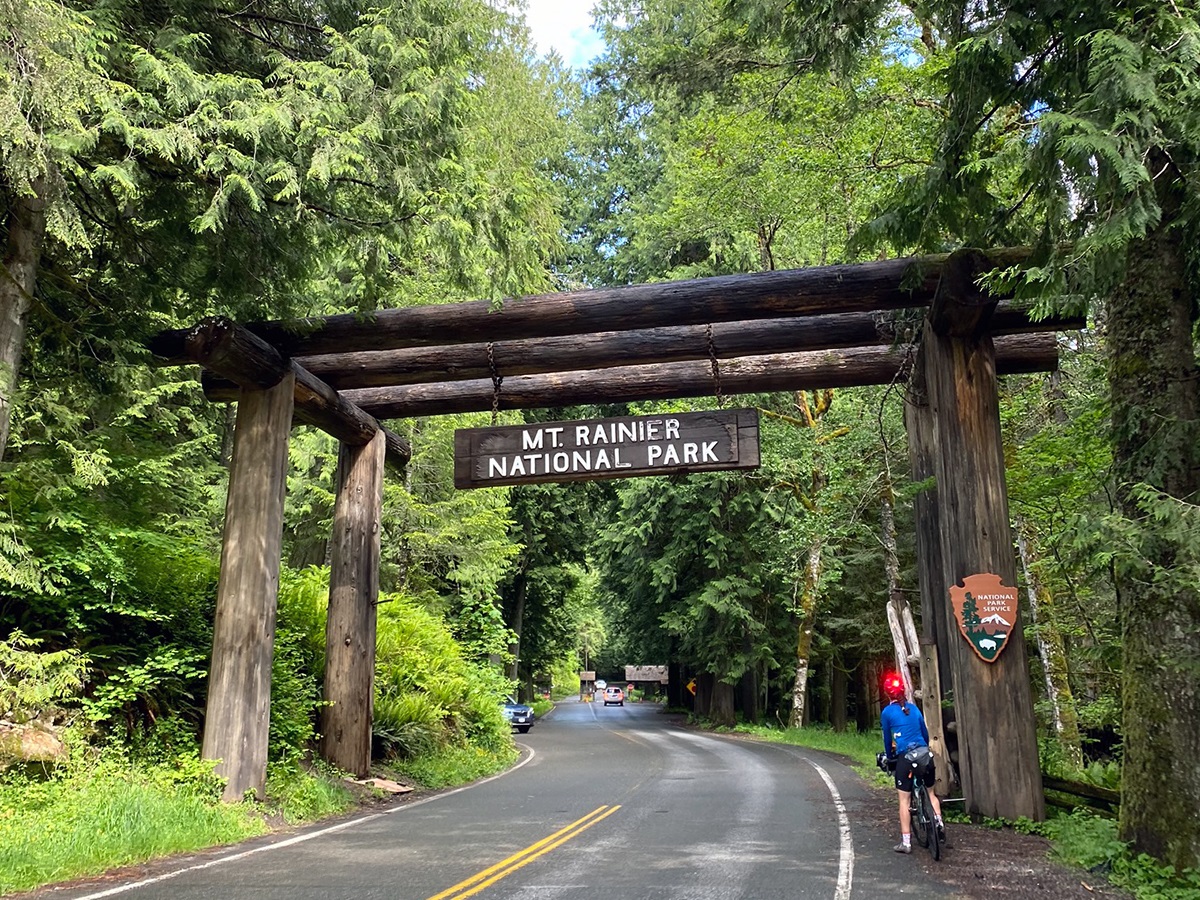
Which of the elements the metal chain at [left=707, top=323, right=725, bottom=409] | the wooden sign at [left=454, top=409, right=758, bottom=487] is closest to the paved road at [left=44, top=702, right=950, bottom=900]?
the wooden sign at [left=454, top=409, right=758, bottom=487]

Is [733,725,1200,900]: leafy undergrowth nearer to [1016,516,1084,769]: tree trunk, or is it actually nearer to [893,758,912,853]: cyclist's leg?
[893,758,912,853]: cyclist's leg

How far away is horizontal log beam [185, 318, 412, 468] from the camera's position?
9.30m

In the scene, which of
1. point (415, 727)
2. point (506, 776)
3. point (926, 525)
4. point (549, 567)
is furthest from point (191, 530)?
point (549, 567)

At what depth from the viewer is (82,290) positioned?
8703mm

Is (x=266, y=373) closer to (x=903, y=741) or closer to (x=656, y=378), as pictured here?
(x=656, y=378)

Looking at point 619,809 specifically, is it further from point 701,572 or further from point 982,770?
point 701,572

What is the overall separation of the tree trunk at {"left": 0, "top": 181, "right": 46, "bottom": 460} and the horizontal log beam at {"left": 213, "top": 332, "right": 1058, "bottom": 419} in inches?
133

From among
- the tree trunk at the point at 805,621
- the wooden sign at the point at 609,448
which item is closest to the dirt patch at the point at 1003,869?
the wooden sign at the point at 609,448

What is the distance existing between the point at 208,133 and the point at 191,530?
11.0 m

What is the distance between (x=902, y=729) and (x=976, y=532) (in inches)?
88.0

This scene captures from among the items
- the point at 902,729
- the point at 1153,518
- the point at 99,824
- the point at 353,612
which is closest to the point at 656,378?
the point at 902,729

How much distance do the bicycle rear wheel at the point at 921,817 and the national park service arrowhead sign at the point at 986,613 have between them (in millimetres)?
1548

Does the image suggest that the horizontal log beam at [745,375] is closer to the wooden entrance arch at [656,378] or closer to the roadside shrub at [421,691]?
the wooden entrance arch at [656,378]

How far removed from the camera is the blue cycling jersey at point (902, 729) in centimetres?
805
